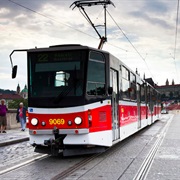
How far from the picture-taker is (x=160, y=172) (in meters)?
8.46

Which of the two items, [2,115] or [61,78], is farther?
[2,115]

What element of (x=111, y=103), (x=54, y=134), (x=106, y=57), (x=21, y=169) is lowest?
(x=21, y=169)

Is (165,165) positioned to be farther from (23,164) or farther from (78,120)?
(23,164)

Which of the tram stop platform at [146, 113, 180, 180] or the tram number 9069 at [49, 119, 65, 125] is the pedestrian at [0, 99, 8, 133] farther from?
the tram number 9069 at [49, 119, 65, 125]

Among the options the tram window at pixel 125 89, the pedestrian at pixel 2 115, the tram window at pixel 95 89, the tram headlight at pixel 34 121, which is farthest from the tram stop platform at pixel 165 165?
the pedestrian at pixel 2 115

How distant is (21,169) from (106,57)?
411 centimetres

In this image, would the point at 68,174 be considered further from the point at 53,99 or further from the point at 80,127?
the point at 53,99

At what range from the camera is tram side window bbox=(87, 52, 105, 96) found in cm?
1072

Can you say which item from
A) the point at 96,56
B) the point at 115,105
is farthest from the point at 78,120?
the point at 115,105

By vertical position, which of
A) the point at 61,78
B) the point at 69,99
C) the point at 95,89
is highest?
the point at 61,78

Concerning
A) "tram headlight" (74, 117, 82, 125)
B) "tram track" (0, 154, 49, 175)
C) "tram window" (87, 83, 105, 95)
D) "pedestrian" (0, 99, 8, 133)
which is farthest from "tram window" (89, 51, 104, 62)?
"pedestrian" (0, 99, 8, 133)

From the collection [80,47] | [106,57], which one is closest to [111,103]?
[106,57]

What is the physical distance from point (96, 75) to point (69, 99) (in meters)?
1.12

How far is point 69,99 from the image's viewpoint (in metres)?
10.4
